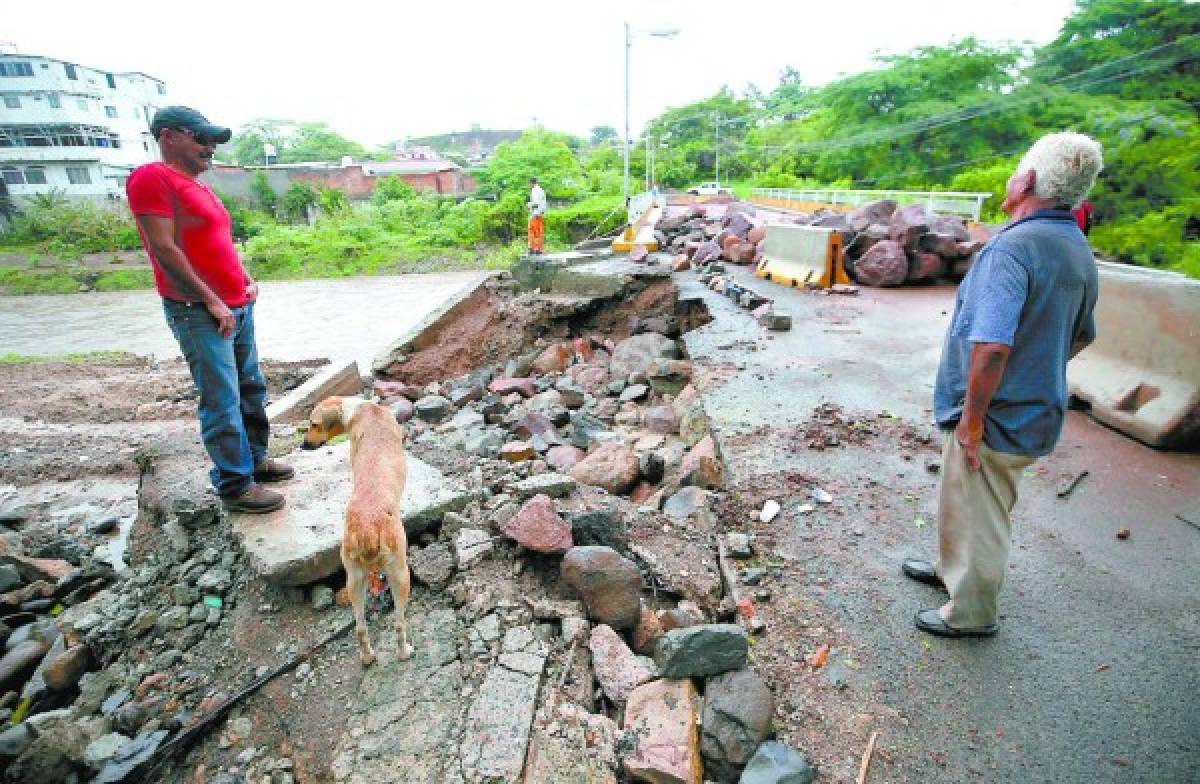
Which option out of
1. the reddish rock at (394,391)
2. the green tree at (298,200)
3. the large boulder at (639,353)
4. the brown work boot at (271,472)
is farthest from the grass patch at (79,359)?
the green tree at (298,200)

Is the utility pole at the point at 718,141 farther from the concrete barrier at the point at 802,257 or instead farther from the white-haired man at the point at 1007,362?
the white-haired man at the point at 1007,362

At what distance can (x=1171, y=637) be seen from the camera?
92.8 inches

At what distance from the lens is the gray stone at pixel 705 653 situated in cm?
226

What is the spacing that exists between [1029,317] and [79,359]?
14788mm

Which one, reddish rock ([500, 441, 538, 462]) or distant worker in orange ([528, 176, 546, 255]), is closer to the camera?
reddish rock ([500, 441, 538, 462])

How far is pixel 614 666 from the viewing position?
2406 mm

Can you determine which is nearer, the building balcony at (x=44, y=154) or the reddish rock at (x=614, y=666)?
the reddish rock at (x=614, y=666)

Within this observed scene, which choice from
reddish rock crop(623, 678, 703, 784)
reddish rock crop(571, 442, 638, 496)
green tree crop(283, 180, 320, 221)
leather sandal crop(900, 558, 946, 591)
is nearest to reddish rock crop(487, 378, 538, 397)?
reddish rock crop(571, 442, 638, 496)

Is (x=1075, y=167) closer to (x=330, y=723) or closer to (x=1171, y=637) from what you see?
(x=1171, y=637)

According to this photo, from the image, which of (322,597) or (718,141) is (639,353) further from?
(718,141)

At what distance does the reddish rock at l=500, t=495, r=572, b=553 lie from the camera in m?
2.85

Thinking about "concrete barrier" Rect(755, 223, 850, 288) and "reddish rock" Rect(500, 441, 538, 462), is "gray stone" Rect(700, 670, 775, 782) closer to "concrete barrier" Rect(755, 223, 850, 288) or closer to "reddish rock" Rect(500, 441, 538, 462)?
"reddish rock" Rect(500, 441, 538, 462)

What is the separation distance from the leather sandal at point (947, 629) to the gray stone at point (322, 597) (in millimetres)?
2513

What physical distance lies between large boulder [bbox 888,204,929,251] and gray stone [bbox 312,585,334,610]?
8897mm
